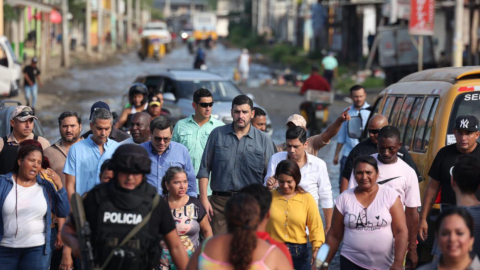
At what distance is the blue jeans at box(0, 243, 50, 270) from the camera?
257 inches

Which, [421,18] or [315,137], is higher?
[421,18]

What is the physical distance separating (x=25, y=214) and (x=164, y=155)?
1428mm

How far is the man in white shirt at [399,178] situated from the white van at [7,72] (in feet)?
61.8

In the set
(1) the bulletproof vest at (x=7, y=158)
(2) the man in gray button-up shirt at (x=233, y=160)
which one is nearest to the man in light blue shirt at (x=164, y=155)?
(2) the man in gray button-up shirt at (x=233, y=160)

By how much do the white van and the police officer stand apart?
66.7 ft

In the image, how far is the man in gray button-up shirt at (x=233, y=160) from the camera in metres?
7.96

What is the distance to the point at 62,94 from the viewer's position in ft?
106

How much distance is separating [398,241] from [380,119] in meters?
2.36

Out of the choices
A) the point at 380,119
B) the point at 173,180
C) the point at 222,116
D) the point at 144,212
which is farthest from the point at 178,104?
the point at 144,212

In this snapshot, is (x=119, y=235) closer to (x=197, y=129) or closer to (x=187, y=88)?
(x=197, y=129)

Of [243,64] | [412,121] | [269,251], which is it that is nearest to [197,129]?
[412,121]

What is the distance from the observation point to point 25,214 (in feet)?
21.4

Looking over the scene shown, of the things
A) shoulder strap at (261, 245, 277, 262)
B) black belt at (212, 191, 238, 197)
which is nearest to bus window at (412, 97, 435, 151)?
black belt at (212, 191, 238, 197)

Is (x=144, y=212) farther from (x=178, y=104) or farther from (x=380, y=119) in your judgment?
(x=178, y=104)
